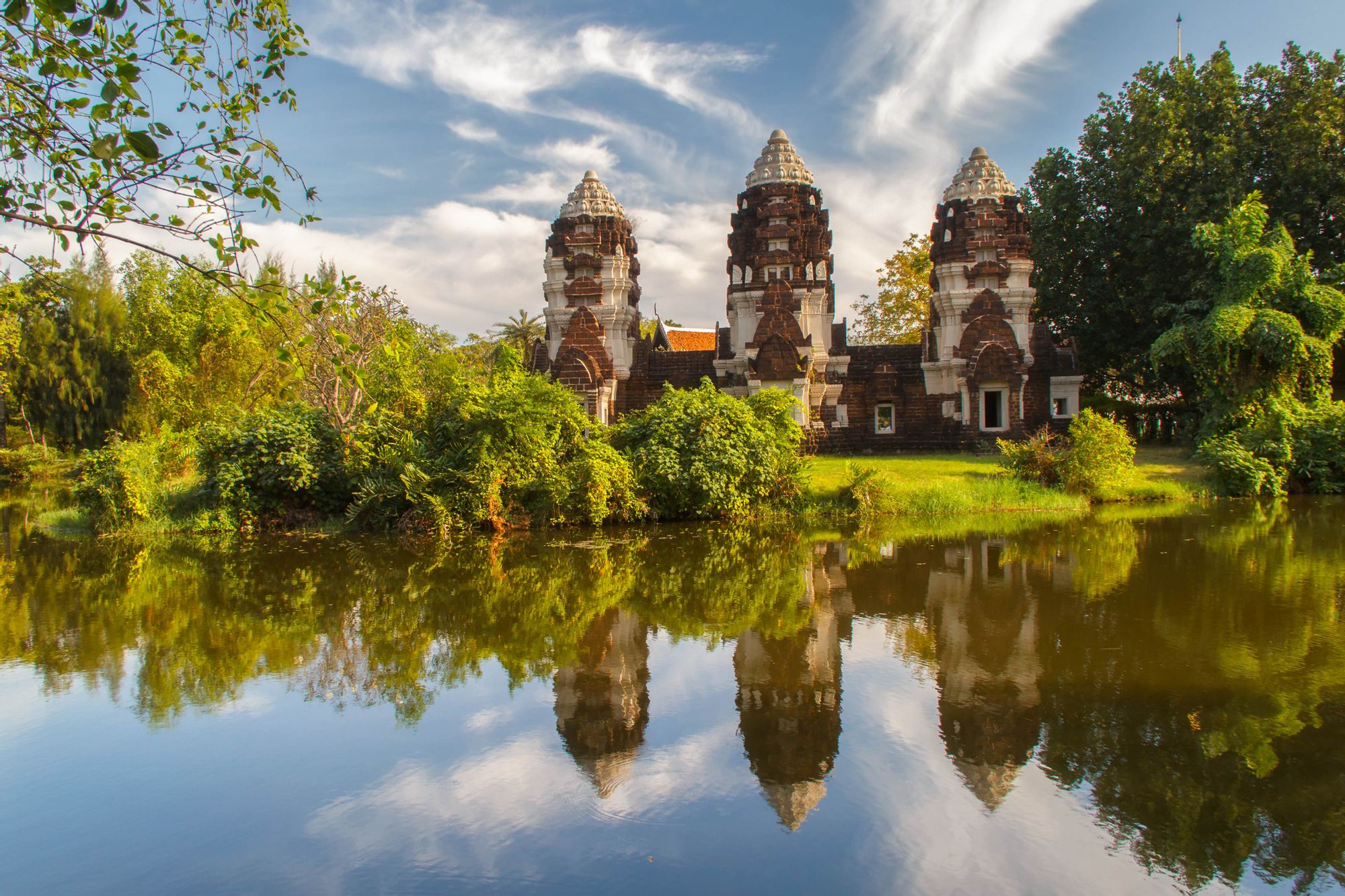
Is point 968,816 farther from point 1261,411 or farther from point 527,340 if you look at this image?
point 527,340

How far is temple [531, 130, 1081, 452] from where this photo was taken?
2009 cm

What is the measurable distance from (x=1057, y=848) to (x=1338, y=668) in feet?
11.3

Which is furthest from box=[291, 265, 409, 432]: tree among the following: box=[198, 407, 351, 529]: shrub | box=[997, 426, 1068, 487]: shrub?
box=[997, 426, 1068, 487]: shrub

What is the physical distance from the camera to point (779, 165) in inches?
831

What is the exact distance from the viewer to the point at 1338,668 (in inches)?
224

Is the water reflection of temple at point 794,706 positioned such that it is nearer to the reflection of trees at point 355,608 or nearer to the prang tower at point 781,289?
the reflection of trees at point 355,608

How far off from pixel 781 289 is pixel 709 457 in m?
7.85

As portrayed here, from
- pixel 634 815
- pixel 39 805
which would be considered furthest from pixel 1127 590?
pixel 39 805

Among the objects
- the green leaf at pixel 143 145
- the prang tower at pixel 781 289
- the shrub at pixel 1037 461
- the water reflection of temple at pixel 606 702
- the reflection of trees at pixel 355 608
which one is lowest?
the water reflection of temple at pixel 606 702

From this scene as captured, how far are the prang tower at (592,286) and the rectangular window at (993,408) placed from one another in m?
8.63

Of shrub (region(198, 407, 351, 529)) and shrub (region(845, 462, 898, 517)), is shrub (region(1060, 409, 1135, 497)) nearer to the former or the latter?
shrub (region(845, 462, 898, 517))

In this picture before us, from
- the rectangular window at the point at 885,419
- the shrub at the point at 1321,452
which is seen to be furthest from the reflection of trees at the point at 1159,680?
the rectangular window at the point at 885,419

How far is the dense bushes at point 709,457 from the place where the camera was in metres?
13.8

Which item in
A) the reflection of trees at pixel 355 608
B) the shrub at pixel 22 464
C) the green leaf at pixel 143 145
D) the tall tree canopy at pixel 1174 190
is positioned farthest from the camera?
the shrub at pixel 22 464
